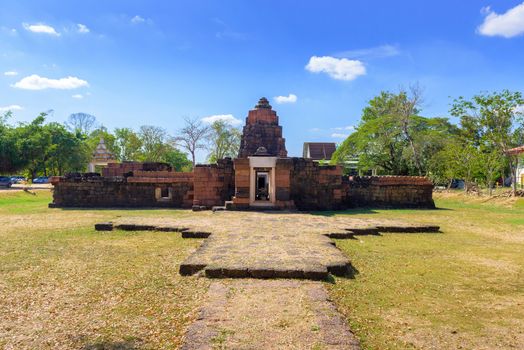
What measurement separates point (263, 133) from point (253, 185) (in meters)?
5.71

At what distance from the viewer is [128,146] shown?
144 ft

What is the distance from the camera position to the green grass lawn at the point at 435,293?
329 centimetres

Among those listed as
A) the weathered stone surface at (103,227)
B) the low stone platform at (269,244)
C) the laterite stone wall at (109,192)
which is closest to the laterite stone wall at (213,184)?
the laterite stone wall at (109,192)

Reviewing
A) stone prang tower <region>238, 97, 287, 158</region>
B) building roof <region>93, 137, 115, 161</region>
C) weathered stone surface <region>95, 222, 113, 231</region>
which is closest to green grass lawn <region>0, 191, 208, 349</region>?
weathered stone surface <region>95, 222, 113, 231</region>

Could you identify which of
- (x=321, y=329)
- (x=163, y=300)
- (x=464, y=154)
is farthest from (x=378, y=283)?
(x=464, y=154)

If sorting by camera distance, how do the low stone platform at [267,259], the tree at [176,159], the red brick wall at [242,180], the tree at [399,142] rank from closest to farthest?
1. the low stone platform at [267,259]
2. the red brick wall at [242,180]
3. the tree at [399,142]
4. the tree at [176,159]

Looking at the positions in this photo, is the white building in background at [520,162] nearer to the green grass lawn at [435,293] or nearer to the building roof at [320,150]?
the green grass lawn at [435,293]

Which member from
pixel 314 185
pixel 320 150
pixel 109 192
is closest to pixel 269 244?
pixel 314 185

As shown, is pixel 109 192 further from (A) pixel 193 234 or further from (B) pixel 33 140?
(B) pixel 33 140

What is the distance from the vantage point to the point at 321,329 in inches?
127

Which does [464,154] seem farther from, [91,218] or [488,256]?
[91,218]

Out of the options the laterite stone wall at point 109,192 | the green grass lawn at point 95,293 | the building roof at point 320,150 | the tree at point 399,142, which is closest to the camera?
the green grass lawn at point 95,293

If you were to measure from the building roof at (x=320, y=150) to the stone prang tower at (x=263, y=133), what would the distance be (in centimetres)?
2883

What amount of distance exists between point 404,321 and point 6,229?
378 inches
